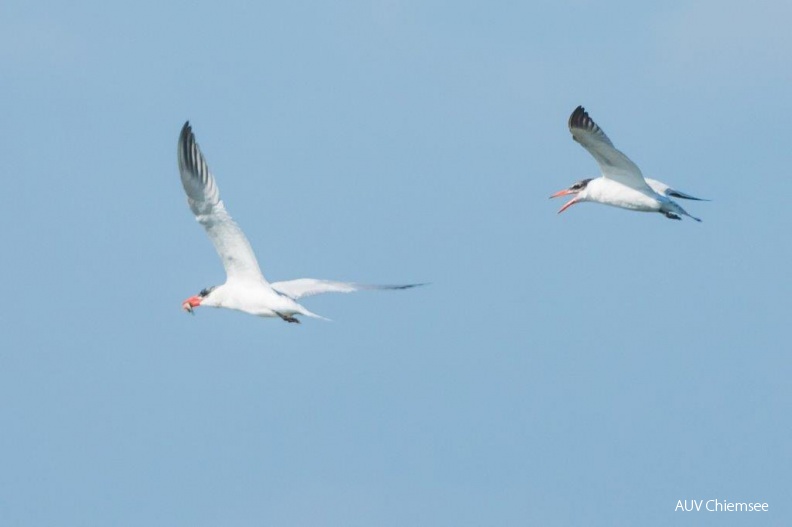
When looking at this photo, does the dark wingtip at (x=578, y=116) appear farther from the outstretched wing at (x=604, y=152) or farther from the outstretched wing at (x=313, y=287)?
the outstretched wing at (x=313, y=287)

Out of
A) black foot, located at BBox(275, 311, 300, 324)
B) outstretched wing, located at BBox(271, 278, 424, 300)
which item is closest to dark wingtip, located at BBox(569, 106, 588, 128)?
outstretched wing, located at BBox(271, 278, 424, 300)

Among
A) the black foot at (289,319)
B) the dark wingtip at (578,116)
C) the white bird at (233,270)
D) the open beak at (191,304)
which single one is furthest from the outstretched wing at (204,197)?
the dark wingtip at (578,116)

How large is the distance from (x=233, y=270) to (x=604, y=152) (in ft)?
18.9

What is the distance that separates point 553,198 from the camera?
25.0 metres

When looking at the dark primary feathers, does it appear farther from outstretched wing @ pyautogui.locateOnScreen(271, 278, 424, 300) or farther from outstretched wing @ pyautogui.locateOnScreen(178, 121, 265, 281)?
outstretched wing @ pyautogui.locateOnScreen(178, 121, 265, 281)

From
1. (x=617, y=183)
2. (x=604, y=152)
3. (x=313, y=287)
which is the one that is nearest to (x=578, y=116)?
(x=604, y=152)

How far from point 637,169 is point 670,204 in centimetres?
66

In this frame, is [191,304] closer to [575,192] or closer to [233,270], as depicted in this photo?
[233,270]

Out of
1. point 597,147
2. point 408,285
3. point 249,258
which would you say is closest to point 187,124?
point 249,258

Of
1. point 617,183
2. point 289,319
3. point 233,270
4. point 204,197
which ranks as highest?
point 617,183

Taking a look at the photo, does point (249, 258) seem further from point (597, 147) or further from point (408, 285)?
point (597, 147)

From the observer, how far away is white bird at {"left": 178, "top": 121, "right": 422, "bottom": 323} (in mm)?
19156

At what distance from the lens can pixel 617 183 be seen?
23.7 m

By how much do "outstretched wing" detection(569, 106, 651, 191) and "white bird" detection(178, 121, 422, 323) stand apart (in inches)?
151
